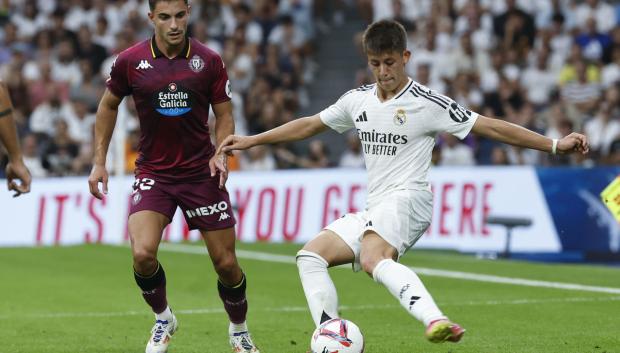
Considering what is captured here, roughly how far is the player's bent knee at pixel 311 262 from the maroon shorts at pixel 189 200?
942mm

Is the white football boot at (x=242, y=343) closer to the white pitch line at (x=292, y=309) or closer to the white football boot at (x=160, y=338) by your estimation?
the white football boot at (x=160, y=338)

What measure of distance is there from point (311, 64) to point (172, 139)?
16810mm

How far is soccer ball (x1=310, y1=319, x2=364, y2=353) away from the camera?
7.54 metres

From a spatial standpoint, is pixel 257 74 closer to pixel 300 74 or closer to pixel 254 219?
pixel 300 74

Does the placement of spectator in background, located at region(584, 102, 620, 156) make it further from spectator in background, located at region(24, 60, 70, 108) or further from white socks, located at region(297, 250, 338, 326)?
white socks, located at region(297, 250, 338, 326)

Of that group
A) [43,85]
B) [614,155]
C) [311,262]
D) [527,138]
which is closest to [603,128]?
[614,155]

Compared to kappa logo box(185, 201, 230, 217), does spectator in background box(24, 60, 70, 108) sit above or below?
below

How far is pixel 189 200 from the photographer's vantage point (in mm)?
→ 8750

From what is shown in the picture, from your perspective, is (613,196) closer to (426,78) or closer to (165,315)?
(165,315)

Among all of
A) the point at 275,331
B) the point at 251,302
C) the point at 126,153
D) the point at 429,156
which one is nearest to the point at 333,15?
the point at 126,153

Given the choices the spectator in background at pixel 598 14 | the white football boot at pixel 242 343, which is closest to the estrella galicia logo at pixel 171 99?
the white football boot at pixel 242 343

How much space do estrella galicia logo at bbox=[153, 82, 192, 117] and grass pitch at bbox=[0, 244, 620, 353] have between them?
1.87 m

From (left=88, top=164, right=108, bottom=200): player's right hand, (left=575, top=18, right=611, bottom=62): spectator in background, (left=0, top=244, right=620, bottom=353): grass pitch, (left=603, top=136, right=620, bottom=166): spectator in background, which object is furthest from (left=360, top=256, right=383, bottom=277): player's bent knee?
(left=575, top=18, right=611, bottom=62): spectator in background

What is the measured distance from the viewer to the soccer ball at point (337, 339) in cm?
754
